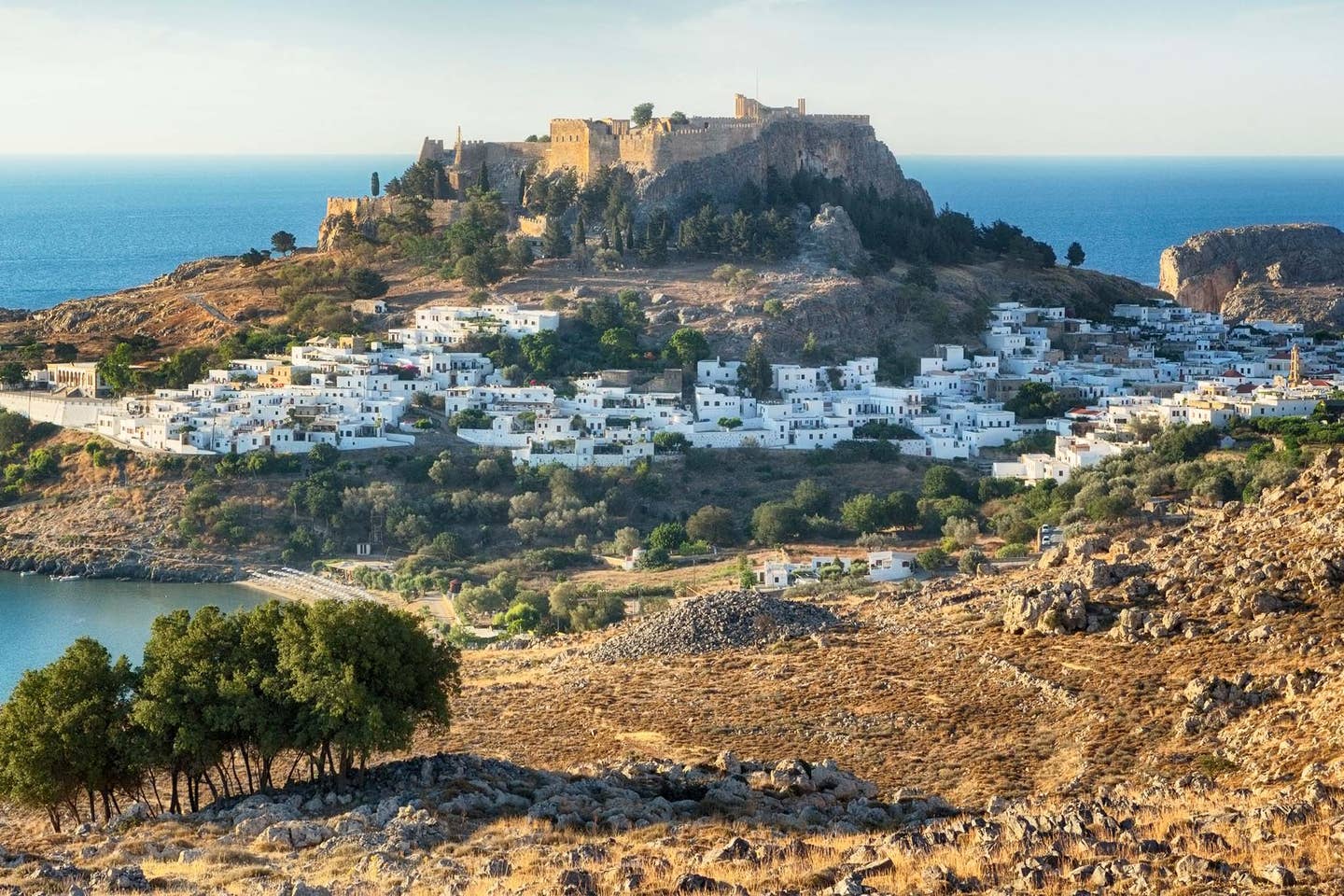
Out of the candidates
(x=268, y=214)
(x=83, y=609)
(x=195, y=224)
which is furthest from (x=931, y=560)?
(x=268, y=214)

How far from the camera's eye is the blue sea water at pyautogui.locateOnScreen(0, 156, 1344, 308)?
83.2m

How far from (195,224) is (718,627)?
306 ft

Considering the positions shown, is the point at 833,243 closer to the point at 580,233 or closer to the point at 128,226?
the point at 580,233

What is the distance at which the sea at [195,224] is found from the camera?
2894 cm

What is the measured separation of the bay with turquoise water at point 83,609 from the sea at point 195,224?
0.09 ft

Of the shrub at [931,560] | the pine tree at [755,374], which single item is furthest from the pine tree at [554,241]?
the shrub at [931,560]

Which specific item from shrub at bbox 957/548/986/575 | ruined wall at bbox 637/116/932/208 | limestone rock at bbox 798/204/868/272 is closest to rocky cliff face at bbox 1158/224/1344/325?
ruined wall at bbox 637/116/932/208

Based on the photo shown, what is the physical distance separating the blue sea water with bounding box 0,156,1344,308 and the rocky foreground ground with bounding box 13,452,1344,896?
52751 mm

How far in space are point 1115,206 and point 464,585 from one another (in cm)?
11605

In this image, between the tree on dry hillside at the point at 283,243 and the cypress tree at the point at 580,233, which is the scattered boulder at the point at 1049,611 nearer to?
the cypress tree at the point at 580,233

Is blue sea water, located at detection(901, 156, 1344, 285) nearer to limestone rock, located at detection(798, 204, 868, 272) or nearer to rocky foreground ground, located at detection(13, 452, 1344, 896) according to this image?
limestone rock, located at detection(798, 204, 868, 272)

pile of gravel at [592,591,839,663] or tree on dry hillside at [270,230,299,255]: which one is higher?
tree on dry hillside at [270,230,299,255]

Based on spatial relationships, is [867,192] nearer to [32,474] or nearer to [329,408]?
[329,408]

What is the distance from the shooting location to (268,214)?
116 meters
